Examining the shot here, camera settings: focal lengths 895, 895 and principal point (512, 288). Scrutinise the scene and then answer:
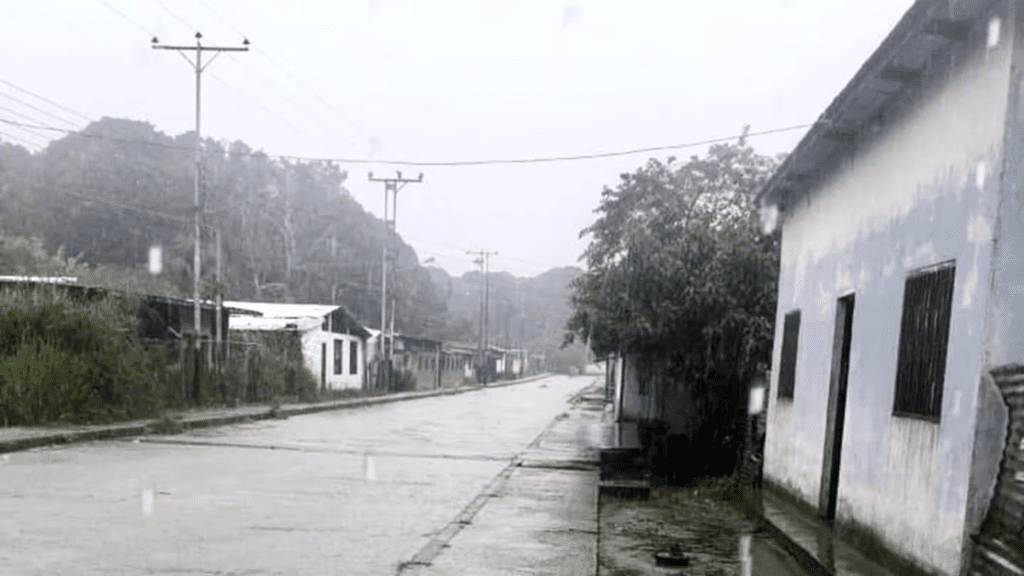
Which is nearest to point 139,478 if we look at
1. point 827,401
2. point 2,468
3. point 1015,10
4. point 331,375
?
point 2,468

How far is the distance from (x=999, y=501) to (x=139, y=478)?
874 cm

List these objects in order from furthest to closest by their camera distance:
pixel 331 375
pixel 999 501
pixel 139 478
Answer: pixel 331 375 → pixel 139 478 → pixel 999 501

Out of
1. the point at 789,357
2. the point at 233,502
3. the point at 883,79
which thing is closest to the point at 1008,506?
the point at 883,79

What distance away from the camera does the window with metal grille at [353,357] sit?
140ft

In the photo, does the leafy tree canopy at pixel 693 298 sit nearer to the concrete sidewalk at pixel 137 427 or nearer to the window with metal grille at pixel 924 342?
the window with metal grille at pixel 924 342

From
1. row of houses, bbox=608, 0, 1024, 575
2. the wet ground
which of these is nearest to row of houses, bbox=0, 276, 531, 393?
the wet ground

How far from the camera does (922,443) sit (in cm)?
580

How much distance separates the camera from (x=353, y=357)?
142 feet

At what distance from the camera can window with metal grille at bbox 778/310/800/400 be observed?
10.6 meters

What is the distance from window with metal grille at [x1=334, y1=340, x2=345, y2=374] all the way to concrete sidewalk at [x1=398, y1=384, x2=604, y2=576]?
2655 centimetres

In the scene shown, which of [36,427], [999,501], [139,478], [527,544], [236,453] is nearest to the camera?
[999,501]

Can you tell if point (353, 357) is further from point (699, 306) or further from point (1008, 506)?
point (1008, 506)

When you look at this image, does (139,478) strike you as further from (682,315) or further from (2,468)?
(682,315)

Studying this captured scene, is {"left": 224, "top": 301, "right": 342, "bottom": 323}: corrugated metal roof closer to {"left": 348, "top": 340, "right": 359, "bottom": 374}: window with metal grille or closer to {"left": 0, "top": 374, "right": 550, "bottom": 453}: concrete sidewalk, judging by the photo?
{"left": 348, "top": 340, "right": 359, "bottom": 374}: window with metal grille
